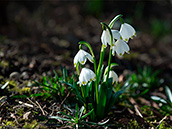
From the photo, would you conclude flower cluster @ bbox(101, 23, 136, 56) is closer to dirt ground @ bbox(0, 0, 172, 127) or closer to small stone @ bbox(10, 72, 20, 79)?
Result: dirt ground @ bbox(0, 0, 172, 127)

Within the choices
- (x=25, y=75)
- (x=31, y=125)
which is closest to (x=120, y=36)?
(x=31, y=125)

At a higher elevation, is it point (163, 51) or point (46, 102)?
point (163, 51)

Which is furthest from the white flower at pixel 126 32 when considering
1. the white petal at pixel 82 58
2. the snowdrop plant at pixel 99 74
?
the white petal at pixel 82 58

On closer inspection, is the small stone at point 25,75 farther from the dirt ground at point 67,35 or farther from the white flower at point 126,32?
the white flower at point 126,32

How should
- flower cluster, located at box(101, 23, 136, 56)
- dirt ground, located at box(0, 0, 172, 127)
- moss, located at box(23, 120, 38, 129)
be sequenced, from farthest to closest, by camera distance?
dirt ground, located at box(0, 0, 172, 127)
moss, located at box(23, 120, 38, 129)
flower cluster, located at box(101, 23, 136, 56)

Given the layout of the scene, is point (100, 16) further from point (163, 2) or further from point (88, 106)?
point (88, 106)

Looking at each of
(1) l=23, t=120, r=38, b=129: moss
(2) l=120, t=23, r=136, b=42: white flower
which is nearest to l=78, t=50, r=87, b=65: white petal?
(2) l=120, t=23, r=136, b=42: white flower

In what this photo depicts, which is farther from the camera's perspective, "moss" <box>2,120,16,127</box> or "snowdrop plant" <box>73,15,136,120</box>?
"moss" <box>2,120,16,127</box>

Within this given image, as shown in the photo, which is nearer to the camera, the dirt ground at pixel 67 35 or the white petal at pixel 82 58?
the white petal at pixel 82 58

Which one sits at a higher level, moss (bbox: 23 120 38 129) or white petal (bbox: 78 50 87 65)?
white petal (bbox: 78 50 87 65)

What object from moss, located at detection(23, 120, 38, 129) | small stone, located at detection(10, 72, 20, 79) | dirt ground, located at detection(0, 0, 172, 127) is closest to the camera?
moss, located at detection(23, 120, 38, 129)

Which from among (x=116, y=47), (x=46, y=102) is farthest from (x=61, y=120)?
(x=116, y=47)
